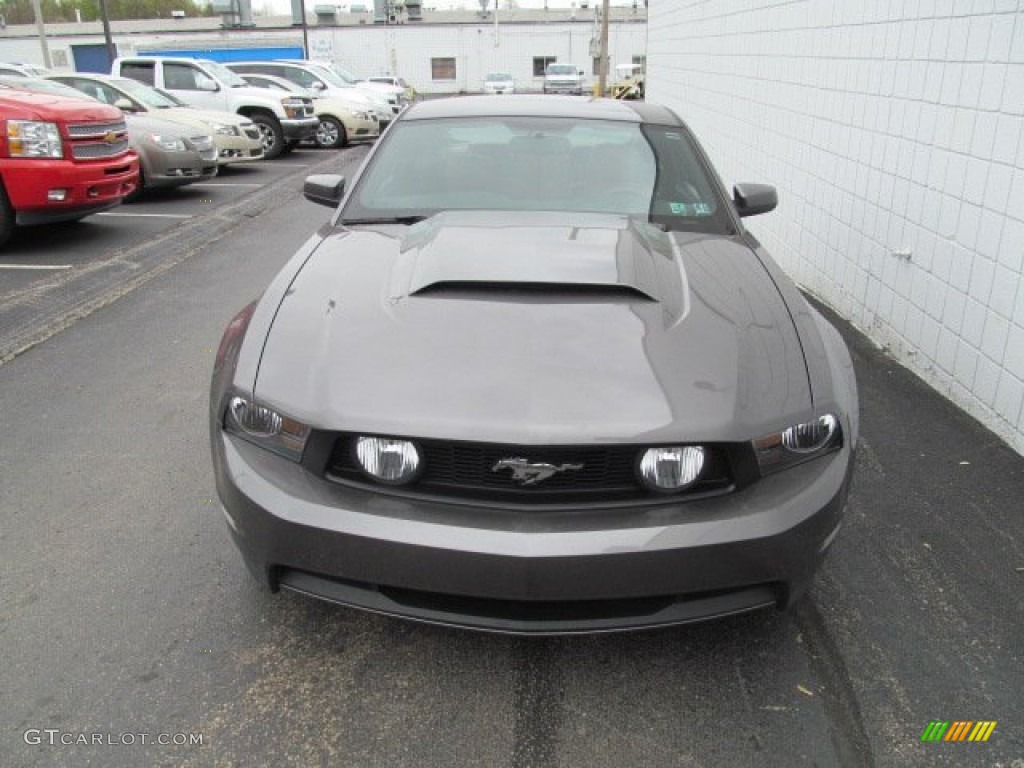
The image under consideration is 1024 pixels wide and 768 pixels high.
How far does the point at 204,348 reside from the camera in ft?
17.4

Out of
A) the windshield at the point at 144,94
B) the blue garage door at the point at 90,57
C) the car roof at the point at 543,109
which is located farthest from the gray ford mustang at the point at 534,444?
the blue garage door at the point at 90,57

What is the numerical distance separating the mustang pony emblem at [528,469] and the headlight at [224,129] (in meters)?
12.0

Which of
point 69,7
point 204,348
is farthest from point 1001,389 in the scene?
point 69,7

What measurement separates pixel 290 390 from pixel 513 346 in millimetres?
620

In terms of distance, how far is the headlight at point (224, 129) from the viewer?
42.2ft

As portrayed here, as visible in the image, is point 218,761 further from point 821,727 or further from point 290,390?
point 821,727

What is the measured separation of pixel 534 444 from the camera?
2.04 m

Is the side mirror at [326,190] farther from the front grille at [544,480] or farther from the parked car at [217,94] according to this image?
the parked car at [217,94]

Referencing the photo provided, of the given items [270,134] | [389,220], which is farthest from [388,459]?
[270,134]

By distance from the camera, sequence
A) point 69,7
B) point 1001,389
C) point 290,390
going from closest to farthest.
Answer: point 290,390 → point 1001,389 → point 69,7

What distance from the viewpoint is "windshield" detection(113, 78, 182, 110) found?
39.0 feet

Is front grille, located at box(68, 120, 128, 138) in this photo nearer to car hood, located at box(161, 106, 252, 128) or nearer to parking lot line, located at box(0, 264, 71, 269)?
parking lot line, located at box(0, 264, 71, 269)

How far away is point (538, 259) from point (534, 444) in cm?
97

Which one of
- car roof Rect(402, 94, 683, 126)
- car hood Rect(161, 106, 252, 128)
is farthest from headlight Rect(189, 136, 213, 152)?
car roof Rect(402, 94, 683, 126)
